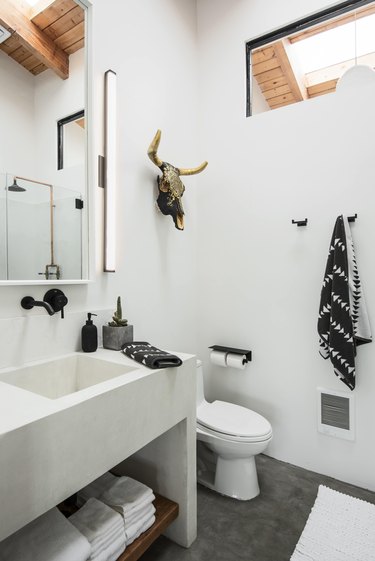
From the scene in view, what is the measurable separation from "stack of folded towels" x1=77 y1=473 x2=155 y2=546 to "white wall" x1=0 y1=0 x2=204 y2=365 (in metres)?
0.64

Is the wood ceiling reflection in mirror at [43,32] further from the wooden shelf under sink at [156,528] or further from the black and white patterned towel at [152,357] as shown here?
the wooden shelf under sink at [156,528]

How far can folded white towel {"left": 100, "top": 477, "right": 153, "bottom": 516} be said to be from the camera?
1252 mm

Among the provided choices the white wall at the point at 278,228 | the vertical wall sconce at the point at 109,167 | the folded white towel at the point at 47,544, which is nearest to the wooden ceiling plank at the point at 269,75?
the white wall at the point at 278,228

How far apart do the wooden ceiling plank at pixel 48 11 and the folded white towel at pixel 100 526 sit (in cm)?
207

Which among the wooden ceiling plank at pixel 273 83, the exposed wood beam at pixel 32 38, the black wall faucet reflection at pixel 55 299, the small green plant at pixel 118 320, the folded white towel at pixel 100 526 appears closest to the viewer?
the folded white towel at pixel 100 526

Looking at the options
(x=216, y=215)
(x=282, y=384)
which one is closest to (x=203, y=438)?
(x=282, y=384)

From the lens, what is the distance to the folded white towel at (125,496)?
125cm

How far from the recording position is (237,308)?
2297mm

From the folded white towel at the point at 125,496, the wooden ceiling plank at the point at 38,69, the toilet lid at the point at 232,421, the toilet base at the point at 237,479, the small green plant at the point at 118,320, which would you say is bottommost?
the toilet base at the point at 237,479

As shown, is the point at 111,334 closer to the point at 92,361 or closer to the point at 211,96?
the point at 92,361

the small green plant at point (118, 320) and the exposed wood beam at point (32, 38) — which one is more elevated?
the exposed wood beam at point (32, 38)

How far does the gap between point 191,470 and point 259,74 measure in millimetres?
2564

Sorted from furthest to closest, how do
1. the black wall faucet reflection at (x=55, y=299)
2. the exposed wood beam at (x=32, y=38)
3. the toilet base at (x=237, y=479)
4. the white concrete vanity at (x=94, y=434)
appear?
the toilet base at (x=237, y=479) < the black wall faucet reflection at (x=55, y=299) < the exposed wood beam at (x=32, y=38) < the white concrete vanity at (x=94, y=434)

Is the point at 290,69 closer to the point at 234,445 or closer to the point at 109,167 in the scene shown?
the point at 109,167
